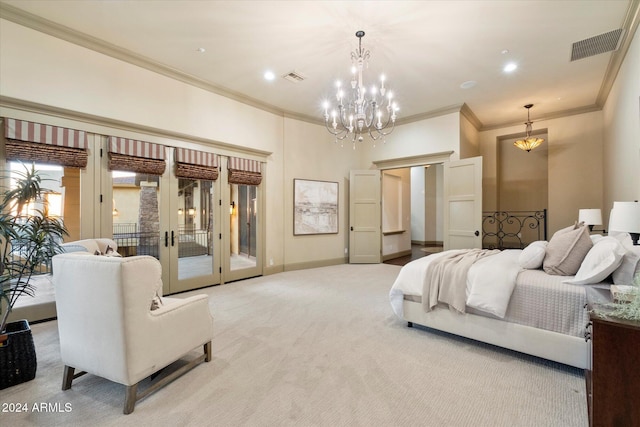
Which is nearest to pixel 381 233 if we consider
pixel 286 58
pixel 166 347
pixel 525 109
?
pixel 525 109

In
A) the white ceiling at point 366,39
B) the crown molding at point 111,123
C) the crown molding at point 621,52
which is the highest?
the white ceiling at point 366,39

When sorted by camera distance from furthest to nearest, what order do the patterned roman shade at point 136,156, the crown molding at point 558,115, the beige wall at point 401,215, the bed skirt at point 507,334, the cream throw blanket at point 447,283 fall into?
1. the beige wall at point 401,215
2. the crown molding at point 558,115
3. the patterned roman shade at point 136,156
4. the cream throw blanket at point 447,283
5. the bed skirt at point 507,334

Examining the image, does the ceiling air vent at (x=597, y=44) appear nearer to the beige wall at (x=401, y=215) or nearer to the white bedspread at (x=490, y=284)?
the white bedspread at (x=490, y=284)

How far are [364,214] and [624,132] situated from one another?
15.0 ft

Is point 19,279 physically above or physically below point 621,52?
below

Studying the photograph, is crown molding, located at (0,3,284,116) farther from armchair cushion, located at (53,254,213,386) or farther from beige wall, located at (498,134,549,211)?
beige wall, located at (498,134,549,211)

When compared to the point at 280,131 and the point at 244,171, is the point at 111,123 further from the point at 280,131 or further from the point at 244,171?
the point at 280,131

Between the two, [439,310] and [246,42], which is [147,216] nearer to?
[246,42]

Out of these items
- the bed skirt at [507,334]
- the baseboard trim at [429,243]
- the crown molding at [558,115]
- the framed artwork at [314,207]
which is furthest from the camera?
the baseboard trim at [429,243]

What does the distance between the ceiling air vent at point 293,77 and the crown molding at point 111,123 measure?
4.97ft

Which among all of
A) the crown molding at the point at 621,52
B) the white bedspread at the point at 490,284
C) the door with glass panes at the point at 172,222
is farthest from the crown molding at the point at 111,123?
the crown molding at the point at 621,52

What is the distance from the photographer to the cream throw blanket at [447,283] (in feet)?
8.95

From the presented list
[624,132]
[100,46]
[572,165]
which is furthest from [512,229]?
[100,46]

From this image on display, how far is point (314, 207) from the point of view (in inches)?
259
